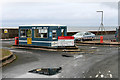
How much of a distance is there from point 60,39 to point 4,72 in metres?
11.5

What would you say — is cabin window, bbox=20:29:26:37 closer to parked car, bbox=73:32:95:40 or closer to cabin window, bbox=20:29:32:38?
cabin window, bbox=20:29:32:38

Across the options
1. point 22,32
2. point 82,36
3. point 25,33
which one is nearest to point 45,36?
point 25,33

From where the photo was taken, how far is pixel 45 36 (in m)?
22.0

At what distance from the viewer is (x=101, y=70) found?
36.3ft

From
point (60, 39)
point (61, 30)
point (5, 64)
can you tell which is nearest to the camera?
point (5, 64)

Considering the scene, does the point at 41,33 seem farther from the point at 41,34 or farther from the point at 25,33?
the point at 25,33

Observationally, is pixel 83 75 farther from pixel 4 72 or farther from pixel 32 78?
pixel 4 72

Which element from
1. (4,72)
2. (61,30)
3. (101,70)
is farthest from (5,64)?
(61,30)

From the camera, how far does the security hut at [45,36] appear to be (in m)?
21.4

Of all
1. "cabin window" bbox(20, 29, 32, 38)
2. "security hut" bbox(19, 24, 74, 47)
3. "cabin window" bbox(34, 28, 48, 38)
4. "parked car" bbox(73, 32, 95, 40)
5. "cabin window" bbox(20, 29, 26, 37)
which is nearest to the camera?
"security hut" bbox(19, 24, 74, 47)

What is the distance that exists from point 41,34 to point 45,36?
2.02 feet

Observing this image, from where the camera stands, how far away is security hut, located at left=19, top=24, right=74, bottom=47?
70.3 feet

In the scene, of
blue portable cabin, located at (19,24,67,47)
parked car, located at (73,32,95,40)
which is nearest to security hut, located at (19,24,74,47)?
blue portable cabin, located at (19,24,67,47)

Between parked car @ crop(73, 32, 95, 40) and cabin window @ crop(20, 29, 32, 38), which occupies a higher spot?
cabin window @ crop(20, 29, 32, 38)
